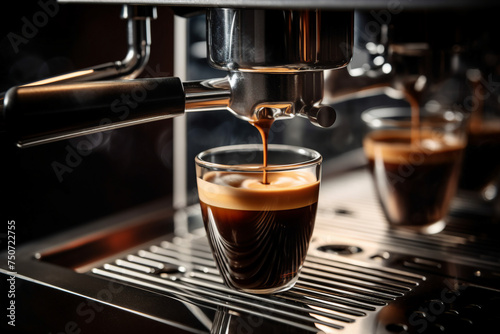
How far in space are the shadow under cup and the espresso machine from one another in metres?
0.02

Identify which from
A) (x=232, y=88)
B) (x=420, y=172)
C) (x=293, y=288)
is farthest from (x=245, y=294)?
(x=420, y=172)

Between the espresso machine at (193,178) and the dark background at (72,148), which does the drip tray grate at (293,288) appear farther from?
the dark background at (72,148)

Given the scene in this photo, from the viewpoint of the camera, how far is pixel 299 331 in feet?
1.68

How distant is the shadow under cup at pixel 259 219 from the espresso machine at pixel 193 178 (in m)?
0.02

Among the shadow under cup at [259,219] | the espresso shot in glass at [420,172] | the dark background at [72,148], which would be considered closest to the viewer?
the shadow under cup at [259,219]

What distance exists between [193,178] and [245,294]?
0.34 meters

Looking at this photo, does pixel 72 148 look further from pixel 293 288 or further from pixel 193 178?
pixel 293 288

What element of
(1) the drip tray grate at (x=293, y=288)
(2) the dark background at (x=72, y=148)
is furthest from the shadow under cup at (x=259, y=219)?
(2) the dark background at (x=72, y=148)

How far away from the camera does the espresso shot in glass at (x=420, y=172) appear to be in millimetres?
808

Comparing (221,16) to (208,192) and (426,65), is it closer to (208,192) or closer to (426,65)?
(208,192)

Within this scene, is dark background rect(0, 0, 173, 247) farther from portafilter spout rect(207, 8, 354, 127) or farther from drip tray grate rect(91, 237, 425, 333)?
portafilter spout rect(207, 8, 354, 127)

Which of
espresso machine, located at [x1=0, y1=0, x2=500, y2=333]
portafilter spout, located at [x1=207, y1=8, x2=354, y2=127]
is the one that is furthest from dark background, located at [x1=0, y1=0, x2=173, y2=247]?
portafilter spout, located at [x1=207, y1=8, x2=354, y2=127]

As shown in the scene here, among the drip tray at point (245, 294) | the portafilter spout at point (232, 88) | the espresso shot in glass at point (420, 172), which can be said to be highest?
the portafilter spout at point (232, 88)

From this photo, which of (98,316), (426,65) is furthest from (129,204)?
(426,65)
